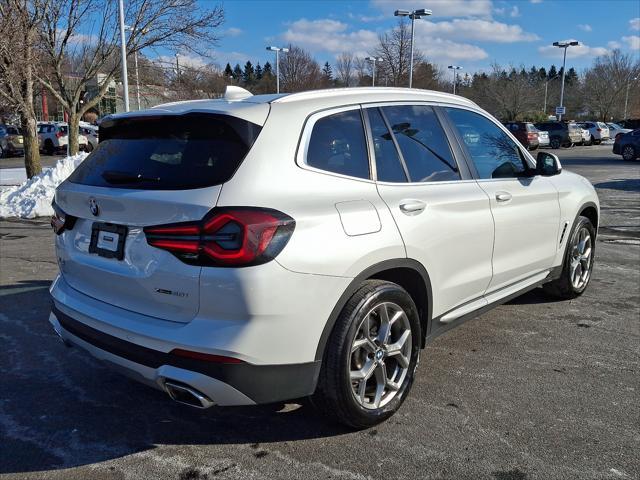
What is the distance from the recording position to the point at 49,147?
3070 centimetres

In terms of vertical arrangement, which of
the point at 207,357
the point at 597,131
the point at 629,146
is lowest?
the point at 207,357

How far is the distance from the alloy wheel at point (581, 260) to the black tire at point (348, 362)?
2.78 meters

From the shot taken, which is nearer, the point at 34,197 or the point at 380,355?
the point at 380,355

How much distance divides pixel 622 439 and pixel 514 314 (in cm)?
211

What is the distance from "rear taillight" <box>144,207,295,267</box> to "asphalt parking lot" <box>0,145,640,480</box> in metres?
1.09

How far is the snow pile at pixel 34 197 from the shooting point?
35.2 feet

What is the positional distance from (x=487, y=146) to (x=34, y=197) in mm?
9683

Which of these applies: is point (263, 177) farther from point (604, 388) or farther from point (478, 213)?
point (604, 388)

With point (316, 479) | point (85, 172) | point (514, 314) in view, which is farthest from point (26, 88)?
point (316, 479)

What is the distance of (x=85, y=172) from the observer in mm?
3311

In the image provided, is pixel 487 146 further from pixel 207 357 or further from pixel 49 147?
pixel 49 147

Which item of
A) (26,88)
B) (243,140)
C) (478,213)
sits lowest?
(478,213)

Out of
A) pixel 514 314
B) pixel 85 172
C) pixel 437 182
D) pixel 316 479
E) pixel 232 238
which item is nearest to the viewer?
pixel 232 238

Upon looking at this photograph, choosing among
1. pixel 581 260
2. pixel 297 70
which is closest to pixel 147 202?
pixel 581 260
